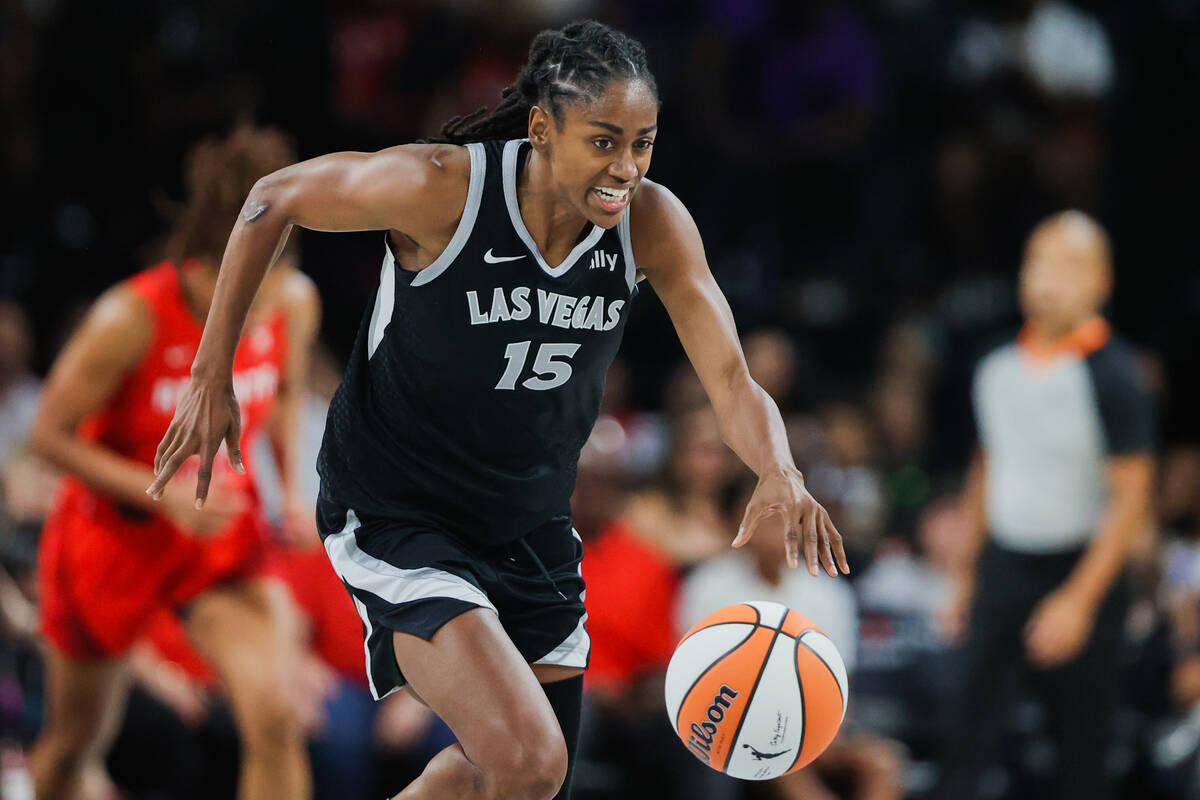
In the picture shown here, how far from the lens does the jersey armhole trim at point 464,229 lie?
3.29 m

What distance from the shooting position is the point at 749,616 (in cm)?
383

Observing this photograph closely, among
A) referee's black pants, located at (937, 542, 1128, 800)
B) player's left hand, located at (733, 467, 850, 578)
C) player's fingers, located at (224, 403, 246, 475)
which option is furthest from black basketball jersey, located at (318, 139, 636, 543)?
referee's black pants, located at (937, 542, 1128, 800)

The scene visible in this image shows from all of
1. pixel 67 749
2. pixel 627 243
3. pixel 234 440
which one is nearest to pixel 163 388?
pixel 67 749

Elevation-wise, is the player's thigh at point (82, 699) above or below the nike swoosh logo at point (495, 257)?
below

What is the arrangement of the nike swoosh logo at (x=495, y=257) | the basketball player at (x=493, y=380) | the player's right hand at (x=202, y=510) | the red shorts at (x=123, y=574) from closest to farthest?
the basketball player at (x=493, y=380)
the nike swoosh logo at (x=495, y=257)
the player's right hand at (x=202, y=510)
the red shorts at (x=123, y=574)

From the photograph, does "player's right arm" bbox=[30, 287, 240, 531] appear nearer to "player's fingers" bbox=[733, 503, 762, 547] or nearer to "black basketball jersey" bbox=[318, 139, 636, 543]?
"black basketball jersey" bbox=[318, 139, 636, 543]

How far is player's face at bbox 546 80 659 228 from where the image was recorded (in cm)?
322

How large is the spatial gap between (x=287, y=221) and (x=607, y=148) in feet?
2.43

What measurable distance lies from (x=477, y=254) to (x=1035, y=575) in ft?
10.8

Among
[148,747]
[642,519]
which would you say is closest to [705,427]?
[642,519]

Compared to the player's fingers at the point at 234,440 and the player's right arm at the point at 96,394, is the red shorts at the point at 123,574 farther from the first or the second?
the player's fingers at the point at 234,440

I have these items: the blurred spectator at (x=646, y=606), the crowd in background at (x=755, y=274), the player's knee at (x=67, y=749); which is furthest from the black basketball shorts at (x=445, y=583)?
the blurred spectator at (x=646, y=606)

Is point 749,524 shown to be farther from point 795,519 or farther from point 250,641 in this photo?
point 250,641

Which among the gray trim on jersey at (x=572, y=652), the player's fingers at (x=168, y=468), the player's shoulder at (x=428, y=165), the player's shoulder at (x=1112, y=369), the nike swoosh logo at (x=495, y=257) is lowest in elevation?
the player's shoulder at (x=1112, y=369)
